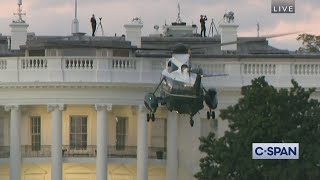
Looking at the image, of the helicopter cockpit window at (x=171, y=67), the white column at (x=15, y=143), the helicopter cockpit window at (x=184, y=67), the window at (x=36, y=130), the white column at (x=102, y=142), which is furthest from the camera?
the window at (x=36, y=130)

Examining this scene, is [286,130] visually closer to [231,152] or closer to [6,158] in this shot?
[231,152]

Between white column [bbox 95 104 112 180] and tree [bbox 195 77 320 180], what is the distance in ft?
43.4

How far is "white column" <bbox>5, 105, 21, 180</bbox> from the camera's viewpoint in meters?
131

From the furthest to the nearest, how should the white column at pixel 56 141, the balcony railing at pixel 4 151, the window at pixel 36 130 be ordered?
the window at pixel 36 130 → the balcony railing at pixel 4 151 → the white column at pixel 56 141

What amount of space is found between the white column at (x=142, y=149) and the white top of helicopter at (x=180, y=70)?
98.5ft

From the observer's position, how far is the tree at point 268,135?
4552 inches

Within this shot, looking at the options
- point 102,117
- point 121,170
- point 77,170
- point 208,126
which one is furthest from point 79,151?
point 208,126

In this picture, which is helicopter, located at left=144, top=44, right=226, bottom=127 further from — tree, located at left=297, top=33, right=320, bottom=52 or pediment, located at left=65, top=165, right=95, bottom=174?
tree, located at left=297, top=33, right=320, bottom=52

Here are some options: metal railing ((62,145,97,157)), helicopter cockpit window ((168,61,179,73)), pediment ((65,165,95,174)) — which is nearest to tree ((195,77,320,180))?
metal railing ((62,145,97,157))

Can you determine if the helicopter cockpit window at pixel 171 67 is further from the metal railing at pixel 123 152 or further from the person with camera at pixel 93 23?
the person with camera at pixel 93 23

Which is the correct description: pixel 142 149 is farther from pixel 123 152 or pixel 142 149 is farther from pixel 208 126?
pixel 208 126

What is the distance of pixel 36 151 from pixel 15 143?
1928 millimetres

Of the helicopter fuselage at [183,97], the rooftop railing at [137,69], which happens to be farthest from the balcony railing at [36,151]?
the helicopter fuselage at [183,97]

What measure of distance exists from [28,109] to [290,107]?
21.0m
